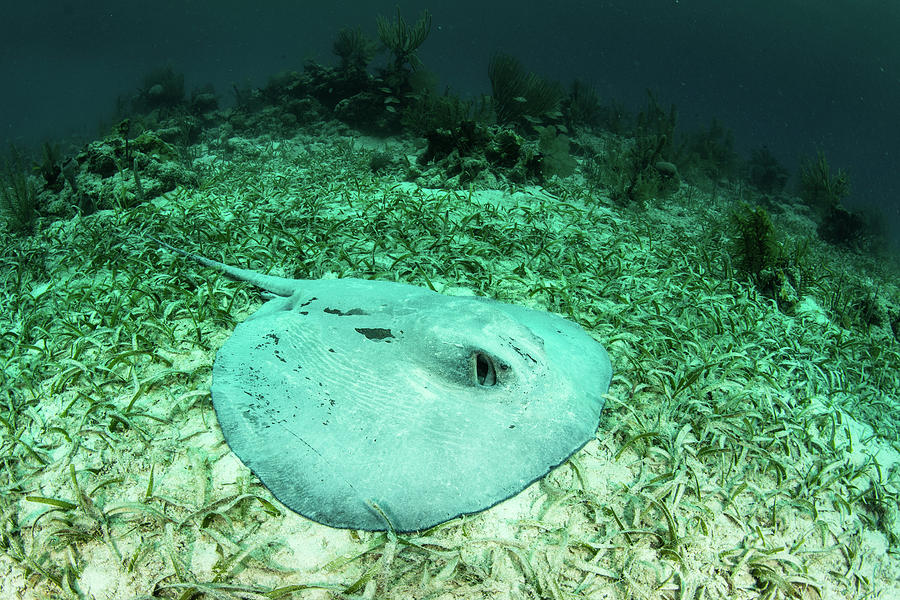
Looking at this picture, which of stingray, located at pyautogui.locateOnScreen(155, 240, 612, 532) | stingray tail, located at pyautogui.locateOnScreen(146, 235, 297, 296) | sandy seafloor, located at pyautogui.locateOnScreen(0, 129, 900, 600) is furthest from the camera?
stingray tail, located at pyautogui.locateOnScreen(146, 235, 297, 296)

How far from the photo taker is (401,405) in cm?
172

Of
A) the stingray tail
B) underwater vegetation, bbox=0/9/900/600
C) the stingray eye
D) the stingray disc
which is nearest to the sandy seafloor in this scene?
underwater vegetation, bbox=0/9/900/600

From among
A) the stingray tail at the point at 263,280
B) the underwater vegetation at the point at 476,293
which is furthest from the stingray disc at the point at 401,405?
the stingray tail at the point at 263,280

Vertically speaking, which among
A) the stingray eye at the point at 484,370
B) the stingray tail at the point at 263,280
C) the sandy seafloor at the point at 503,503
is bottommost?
the sandy seafloor at the point at 503,503

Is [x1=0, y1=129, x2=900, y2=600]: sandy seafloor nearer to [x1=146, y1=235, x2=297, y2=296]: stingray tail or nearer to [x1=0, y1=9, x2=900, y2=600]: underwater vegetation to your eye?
[x1=0, y1=9, x2=900, y2=600]: underwater vegetation

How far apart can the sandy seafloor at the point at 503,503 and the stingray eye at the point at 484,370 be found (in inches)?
25.5

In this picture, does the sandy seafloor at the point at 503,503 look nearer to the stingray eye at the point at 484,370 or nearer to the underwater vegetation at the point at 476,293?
the underwater vegetation at the point at 476,293

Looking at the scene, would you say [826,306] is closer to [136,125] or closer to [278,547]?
[278,547]

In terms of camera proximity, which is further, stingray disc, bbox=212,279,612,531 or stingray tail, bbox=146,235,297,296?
stingray tail, bbox=146,235,297,296

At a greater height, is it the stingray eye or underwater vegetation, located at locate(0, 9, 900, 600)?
the stingray eye

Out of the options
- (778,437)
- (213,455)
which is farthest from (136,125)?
(778,437)

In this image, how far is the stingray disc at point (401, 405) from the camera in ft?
4.74

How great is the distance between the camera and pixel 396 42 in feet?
35.5

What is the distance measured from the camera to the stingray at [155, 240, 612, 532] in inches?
56.8
